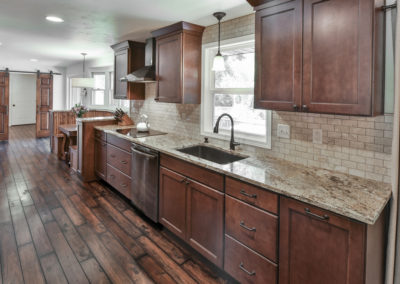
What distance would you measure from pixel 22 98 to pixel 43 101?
136 inches

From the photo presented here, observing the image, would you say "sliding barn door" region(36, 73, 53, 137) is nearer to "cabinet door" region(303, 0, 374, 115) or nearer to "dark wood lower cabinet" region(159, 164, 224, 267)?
"dark wood lower cabinet" region(159, 164, 224, 267)

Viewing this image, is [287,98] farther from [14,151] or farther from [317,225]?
[14,151]

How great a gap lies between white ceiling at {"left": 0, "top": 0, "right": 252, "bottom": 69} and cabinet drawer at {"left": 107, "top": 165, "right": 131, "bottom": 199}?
1.99m

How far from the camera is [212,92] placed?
3.11 meters

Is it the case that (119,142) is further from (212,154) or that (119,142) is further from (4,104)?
(4,104)

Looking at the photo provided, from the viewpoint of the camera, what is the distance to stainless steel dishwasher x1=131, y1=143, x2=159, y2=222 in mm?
2807

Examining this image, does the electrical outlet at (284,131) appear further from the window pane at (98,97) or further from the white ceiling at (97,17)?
Result: the window pane at (98,97)

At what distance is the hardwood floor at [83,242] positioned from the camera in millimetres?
2092

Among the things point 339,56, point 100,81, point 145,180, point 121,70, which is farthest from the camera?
point 100,81

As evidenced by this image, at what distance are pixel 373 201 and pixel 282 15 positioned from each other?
54.4 inches

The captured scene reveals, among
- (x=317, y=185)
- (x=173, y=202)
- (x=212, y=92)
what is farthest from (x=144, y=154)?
(x=317, y=185)

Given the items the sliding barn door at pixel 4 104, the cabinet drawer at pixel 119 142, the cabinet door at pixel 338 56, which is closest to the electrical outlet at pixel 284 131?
the cabinet door at pixel 338 56

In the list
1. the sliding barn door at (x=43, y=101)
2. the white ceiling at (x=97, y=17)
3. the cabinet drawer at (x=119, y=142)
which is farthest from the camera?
the sliding barn door at (x=43, y=101)

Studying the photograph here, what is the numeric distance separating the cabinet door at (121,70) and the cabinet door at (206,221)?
8.74 ft
